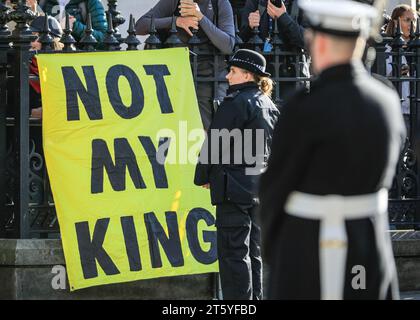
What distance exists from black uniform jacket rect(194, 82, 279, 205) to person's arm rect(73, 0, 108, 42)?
1955mm


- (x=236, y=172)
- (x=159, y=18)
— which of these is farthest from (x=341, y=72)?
(x=159, y=18)

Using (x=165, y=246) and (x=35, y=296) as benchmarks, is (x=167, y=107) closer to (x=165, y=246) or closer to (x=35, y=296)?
(x=165, y=246)

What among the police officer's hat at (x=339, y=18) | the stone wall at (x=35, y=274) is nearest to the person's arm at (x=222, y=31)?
the stone wall at (x=35, y=274)

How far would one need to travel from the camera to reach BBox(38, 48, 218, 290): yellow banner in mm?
9977

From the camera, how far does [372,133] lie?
5.64 m

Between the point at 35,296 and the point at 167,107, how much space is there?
1.83 metres

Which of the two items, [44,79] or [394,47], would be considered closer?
[44,79]

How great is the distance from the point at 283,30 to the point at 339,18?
514 centimetres

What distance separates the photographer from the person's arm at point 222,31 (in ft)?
34.4

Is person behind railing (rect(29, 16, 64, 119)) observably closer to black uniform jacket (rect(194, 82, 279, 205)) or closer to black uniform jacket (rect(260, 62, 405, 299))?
black uniform jacket (rect(194, 82, 279, 205))

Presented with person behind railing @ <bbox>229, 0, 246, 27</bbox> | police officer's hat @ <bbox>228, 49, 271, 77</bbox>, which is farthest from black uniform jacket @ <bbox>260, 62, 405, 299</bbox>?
person behind railing @ <bbox>229, 0, 246, 27</bbox>

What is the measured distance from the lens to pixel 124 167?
10062 mm

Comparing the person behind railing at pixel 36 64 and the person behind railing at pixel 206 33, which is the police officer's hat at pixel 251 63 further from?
the person behind railing at pixel 36 64
